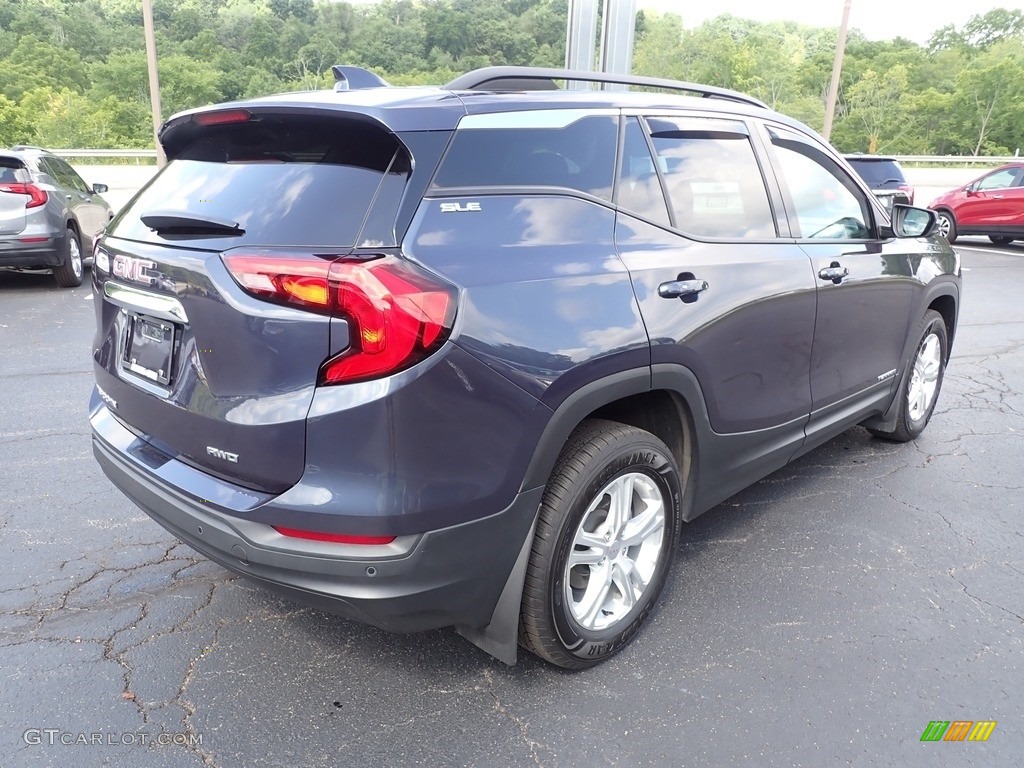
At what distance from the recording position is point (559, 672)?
2543 millimetres

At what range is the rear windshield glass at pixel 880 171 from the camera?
1369 centimetres

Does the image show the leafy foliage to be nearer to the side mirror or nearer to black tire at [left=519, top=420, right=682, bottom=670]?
the side mirror

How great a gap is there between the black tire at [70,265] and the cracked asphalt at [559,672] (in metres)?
6.20

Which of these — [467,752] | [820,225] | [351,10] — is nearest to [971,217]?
[820,225]

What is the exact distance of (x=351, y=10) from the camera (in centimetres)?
6850

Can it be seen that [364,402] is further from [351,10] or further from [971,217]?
[351,10]

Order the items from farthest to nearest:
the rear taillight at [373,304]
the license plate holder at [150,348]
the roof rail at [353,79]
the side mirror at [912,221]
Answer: the side mirror at [912,221] → the roof rail at [353,79] → the license plate holder at [150,348] → the rear taillight at [373,304]

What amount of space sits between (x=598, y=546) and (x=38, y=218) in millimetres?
8615

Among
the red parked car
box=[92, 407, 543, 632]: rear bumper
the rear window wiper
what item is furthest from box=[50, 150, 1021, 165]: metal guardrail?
box=[92, 407, 543, 632]: rear bumper

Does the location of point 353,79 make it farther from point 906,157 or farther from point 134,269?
point 906,157

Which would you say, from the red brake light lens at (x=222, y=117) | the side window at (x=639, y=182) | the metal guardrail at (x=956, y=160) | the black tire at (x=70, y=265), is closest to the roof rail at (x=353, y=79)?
the red brake light lens at (x=222, y=117)

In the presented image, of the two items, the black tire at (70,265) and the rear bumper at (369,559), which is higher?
the rear bumper at (369,559)

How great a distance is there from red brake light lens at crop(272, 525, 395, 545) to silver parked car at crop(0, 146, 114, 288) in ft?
26.4

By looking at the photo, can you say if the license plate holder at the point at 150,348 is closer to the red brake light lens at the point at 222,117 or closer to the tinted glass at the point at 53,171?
the red brake light lens at the point at 222,117
